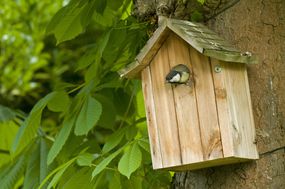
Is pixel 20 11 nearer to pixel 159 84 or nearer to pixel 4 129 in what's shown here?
pixel 4 129

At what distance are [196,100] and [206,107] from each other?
0.04 m

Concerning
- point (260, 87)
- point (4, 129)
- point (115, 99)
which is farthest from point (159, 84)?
point (4, 129)

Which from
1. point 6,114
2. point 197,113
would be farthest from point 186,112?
point 6,114

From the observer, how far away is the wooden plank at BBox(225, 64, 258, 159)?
1944 mm

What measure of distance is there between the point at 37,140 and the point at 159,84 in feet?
2.29

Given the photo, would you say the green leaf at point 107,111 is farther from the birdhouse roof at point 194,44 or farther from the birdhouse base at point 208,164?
the birdhouse base at point 208,164

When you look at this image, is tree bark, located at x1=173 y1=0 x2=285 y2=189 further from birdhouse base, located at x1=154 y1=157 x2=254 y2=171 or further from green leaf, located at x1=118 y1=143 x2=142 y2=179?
green leaf, located at x1=118 y1=143 x2=142 y2=179

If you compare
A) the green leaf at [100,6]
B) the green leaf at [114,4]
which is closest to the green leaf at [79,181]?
the green leaf at [100,6]

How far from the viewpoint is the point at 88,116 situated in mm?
2225

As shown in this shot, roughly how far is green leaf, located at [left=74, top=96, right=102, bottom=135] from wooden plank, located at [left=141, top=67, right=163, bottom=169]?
192 millimetres

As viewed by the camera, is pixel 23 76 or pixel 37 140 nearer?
pixel 37 140

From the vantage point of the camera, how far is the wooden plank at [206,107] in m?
1.94

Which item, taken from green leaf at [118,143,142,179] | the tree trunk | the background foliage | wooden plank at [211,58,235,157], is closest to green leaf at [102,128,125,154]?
the background foliage

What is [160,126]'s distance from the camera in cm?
208
